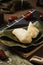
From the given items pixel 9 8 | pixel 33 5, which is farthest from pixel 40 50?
pixel 33 5

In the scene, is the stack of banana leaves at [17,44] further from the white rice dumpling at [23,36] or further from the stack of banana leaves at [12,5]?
the stack of banana leaves at [12,5]

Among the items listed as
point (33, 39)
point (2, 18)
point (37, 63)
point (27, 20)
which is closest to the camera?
point (37, 63)

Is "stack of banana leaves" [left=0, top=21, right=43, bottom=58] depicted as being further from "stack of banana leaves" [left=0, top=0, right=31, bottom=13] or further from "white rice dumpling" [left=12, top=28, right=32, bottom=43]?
"stack of banana leaves" [left=0, top=0, right=31, bottom=13]

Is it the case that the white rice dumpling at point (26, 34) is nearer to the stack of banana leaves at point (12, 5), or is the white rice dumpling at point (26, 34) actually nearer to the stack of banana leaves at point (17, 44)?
the stack of banana leaves at point (17, 44)

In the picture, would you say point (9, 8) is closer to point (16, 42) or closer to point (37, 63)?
point (16, 42)

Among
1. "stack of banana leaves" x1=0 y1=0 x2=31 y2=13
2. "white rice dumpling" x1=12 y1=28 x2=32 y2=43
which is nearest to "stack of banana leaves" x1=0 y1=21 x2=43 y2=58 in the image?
"white rice dumpling" x1=12 y1=28 x2=32 y2=43

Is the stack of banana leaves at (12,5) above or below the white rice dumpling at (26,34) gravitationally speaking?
above

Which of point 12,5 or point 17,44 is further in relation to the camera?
point 12,5

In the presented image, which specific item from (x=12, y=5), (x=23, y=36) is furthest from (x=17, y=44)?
(x=12, y=5)

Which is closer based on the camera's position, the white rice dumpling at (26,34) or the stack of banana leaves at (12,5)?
the white rice dumpling at (26,34)

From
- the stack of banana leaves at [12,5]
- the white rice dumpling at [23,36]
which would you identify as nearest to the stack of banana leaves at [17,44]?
the white rice dumpling at [23,36]

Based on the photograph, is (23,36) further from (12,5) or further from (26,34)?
(12,5)
